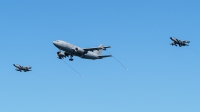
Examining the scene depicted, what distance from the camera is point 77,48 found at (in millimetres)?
179875

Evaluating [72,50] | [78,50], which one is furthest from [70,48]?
[78,50]

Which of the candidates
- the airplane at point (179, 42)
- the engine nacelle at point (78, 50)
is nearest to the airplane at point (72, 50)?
the engine nacelle at point (78, 50)

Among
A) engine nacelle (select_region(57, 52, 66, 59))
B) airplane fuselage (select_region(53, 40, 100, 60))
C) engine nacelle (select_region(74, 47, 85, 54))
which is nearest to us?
airplane fuselage (select_region(53, 40, 100, 60))

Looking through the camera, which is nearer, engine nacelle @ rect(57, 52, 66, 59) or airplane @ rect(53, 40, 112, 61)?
airplane @ rect(53, 40, 112, 61)

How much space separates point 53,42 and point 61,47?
4.15 m

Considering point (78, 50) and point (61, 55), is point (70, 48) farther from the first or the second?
point (61, 55)

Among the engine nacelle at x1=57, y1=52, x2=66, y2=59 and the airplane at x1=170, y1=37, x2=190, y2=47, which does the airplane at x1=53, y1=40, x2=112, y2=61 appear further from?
the airplane at x1=170, y1=37, x2=190, y2=47

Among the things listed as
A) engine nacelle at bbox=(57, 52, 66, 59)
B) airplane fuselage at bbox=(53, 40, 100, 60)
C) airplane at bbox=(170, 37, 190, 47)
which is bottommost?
airplane fuselage at bbox=(53, 40, 100, 60)

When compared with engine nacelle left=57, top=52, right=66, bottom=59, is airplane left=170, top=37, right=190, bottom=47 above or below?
above

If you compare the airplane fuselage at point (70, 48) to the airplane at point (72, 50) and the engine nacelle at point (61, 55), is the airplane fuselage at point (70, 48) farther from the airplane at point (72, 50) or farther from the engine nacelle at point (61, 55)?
the engine nacelle at point (61, 55)

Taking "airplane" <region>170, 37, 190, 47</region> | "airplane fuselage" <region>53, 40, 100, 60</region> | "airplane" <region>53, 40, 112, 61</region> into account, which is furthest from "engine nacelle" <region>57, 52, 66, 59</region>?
"airplane" <region>170, 37, 190, 47</region>

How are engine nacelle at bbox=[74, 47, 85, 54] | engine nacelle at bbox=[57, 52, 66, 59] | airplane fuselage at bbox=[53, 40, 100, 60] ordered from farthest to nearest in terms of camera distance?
engine nacelle at bbox=[57, 52, 66, 59] → engine nacelle at bbox=[74, 47, 85, 54] → airplane fuselage at bbox=[53, 40, 100, 60]

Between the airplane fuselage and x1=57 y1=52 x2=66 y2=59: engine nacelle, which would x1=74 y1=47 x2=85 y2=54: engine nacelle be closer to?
the airplane fuselage

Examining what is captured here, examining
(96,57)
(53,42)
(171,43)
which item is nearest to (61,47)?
(53,42)
